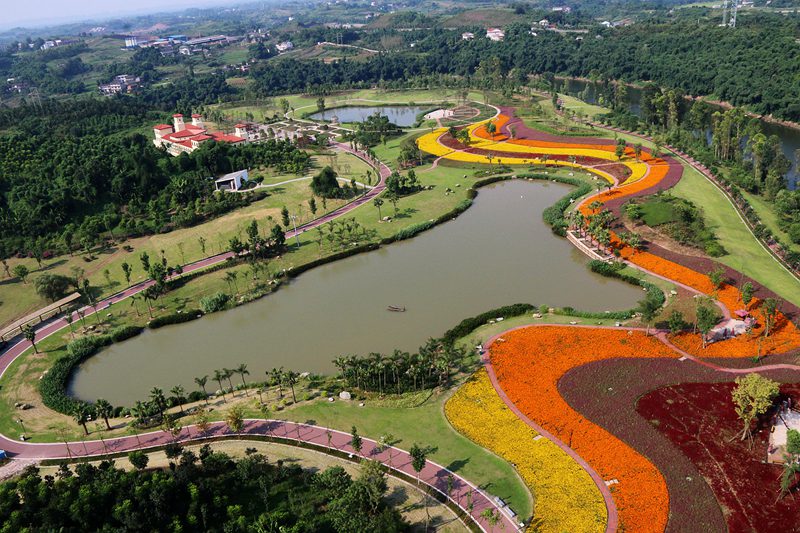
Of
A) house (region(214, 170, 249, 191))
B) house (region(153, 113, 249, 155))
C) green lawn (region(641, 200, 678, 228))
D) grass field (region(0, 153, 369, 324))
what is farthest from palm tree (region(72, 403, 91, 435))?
house (region(153, 113, 249, 155))

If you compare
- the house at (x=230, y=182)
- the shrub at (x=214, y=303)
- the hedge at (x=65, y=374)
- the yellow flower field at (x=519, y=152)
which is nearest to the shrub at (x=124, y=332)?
the hedge at (x=65, y=374)

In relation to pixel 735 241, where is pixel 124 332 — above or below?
below

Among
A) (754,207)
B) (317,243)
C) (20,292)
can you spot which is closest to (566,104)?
(754,207)

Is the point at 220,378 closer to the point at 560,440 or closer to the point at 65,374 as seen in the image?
the point at 65,374

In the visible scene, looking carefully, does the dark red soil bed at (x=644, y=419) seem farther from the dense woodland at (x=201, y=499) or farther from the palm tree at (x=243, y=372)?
the palm tree at (x=243, y=372)

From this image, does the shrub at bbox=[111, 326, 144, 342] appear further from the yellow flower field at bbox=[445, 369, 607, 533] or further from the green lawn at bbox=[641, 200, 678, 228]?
the green lawn at bbox=[641, 200, 678, 228]

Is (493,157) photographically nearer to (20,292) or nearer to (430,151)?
(430,151)

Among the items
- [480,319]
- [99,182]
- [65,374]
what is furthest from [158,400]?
[99,182]
